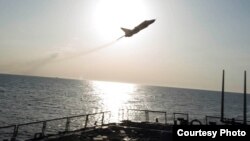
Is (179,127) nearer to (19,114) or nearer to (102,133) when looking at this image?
(102,133)

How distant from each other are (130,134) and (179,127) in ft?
37.6

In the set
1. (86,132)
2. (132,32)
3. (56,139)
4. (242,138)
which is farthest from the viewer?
(132,32)

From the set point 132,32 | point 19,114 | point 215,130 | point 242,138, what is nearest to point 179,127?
point 215,130

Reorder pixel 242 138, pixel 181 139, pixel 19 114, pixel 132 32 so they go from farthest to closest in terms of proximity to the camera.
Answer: pixel 19 114 < pixel 132 32 < pixel 242 138 < pixel 181 139

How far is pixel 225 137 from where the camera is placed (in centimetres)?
1429

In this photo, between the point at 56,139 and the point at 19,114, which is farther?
the point at 19,114

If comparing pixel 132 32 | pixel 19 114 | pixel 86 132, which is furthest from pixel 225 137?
pixel 19 114

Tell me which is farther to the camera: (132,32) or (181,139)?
(132,32)

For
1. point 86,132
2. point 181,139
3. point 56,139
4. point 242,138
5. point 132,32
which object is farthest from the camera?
point 132,32

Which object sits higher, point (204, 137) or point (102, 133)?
point (204, 137)

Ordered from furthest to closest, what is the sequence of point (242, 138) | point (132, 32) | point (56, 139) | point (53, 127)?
point (53, 127), point (132, 32), point (56, 139), point (242, 138)

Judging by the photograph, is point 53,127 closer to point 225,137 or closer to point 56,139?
point 56,139

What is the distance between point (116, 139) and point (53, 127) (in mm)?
34623

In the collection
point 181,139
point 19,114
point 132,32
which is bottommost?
point 19,114
